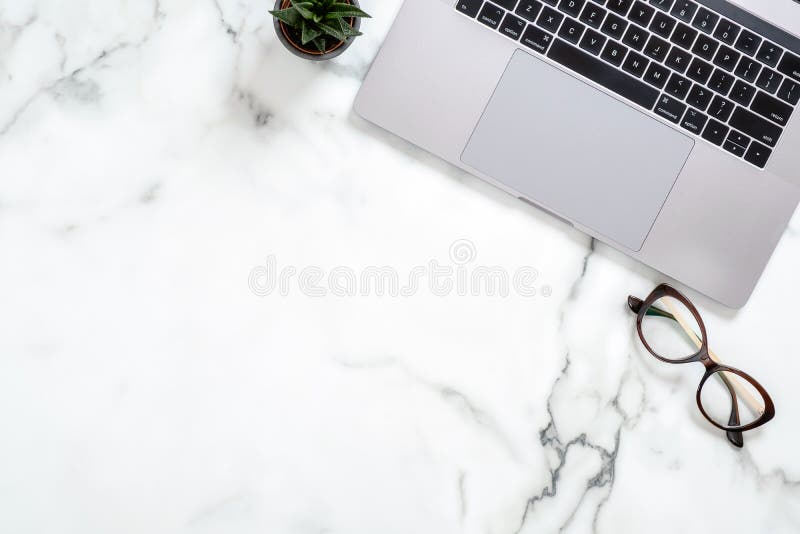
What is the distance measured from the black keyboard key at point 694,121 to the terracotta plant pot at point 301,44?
0.35 meters

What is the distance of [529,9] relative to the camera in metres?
0.68

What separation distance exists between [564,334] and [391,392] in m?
0.21

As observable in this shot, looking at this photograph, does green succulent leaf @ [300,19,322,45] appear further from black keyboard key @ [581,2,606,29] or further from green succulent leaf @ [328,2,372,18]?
black keyboard key @ [581,2,606,29]

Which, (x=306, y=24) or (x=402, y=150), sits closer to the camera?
(x=306, y=24)

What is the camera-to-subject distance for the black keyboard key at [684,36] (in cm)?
68

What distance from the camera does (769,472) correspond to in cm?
76

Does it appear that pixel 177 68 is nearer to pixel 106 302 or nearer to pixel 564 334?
pixel 106 302

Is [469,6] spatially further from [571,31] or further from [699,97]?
[699,97]

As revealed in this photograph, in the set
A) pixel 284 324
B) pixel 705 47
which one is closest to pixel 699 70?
pixel 705 47

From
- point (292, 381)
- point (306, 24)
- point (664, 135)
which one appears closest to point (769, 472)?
point (664, 135)

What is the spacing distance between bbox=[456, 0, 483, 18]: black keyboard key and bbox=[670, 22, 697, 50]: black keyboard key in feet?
0.68

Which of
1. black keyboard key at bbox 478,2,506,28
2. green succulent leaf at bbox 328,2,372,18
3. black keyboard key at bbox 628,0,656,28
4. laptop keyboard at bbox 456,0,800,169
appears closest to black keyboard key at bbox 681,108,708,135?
laptop keyboard at bbox 456,0,800,169

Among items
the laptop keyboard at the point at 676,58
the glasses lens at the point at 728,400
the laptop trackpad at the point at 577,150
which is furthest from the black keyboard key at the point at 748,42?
the glasses lens at the point at 728,400

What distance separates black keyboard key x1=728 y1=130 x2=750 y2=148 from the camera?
0.69 m
